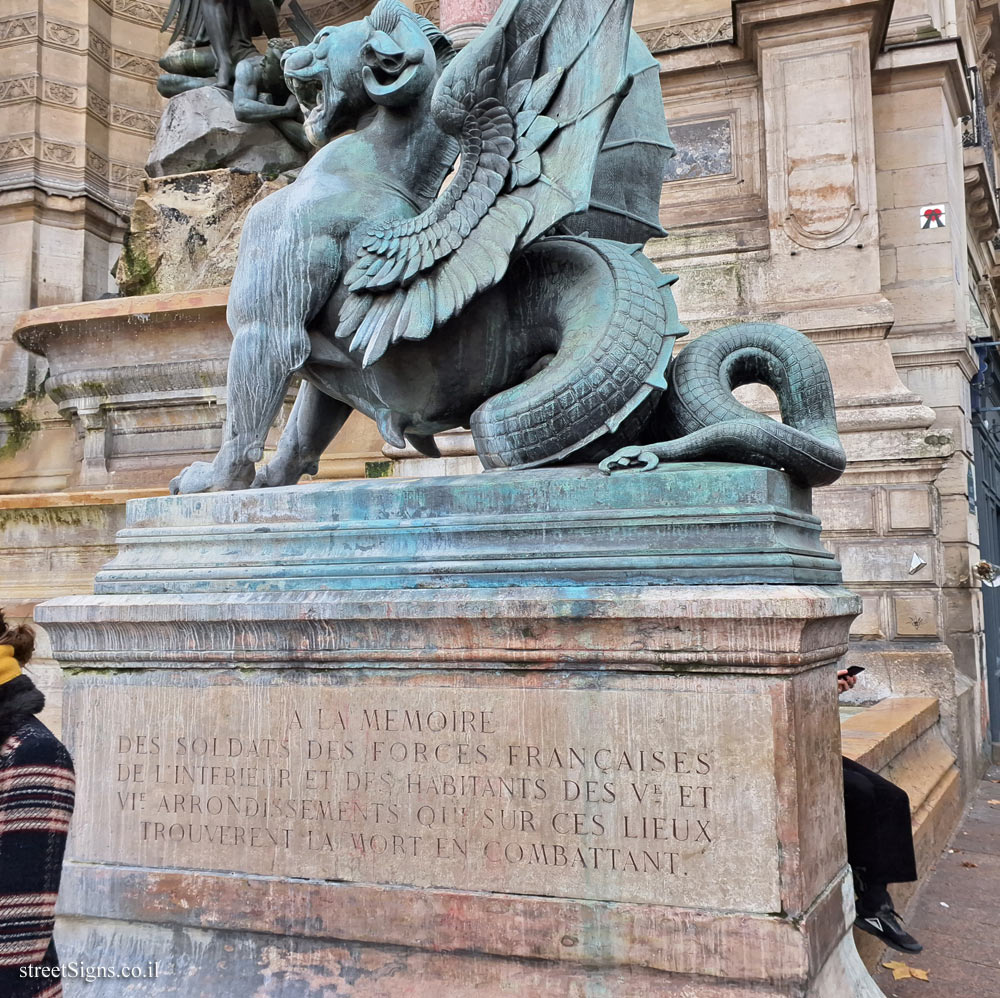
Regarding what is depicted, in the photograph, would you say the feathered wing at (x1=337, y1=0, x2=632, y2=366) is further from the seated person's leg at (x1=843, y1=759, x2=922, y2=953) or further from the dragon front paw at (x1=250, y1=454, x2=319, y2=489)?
the seated person's leg at (x1=843, y1=759, x2=922, y2=953)

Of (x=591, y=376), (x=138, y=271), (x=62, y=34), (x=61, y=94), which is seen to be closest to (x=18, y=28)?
(x=62, y=34)

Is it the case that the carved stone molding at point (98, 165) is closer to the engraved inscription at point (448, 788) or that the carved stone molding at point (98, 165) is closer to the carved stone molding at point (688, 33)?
the carved stone molding at point (688, 33)

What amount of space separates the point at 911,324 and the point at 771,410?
7.50 ft

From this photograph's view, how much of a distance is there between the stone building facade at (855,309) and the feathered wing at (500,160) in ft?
14.6

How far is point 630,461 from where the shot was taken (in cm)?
321

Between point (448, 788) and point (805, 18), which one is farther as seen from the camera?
point (805, 18)

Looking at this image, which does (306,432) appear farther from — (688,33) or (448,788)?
(688,33)

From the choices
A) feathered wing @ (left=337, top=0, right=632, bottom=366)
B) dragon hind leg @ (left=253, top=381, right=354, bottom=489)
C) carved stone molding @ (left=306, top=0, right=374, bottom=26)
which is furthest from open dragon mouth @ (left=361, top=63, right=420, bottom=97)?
carved stone molding @ (left=306, top=0, right=374, bottom=26)

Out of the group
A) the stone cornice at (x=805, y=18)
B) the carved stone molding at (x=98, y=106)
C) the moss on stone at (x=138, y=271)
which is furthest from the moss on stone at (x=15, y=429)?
the stone cornice at (x=805, y=18)

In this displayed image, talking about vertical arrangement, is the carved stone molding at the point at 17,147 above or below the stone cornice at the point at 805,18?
above

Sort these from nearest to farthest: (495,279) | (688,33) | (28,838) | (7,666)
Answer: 1. (28,838)
2. (7,666)
3. (495,279)
4. (688,33)

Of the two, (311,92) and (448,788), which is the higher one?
(311,92)

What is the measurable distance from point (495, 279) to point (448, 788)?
5.31ft

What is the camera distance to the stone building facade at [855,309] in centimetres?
781
